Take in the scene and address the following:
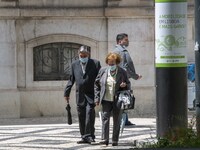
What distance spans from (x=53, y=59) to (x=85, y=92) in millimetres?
4688

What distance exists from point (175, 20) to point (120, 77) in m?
1.62

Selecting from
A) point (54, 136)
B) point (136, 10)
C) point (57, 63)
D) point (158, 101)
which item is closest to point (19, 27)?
point (57, 63)

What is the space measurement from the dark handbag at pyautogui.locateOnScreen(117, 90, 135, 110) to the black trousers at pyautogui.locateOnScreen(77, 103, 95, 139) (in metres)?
0.73

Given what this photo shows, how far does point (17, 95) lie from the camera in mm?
17047

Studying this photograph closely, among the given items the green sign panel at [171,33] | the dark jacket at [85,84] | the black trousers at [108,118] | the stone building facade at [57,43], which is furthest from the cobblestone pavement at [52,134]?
the green sign panel at [171,33]

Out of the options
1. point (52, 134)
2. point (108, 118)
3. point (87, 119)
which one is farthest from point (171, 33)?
point (52, 134)

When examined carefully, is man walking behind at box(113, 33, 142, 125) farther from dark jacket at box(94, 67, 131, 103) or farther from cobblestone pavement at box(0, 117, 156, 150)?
dark jacket at box(94, 67, 131, 103)

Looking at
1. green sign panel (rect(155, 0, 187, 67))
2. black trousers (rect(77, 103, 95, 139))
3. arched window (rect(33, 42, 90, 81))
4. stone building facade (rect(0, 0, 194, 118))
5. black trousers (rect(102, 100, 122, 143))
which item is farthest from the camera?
arched window (rect(33, 42, 90, 81))

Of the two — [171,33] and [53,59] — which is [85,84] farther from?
[53,59]

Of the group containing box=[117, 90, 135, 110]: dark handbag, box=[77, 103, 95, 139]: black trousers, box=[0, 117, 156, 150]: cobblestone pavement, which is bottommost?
box=[0, 117, 156, 150]: cobblestone pavement

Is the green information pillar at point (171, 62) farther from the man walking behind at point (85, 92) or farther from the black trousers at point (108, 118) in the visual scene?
the man walking behind at point (85, 92)

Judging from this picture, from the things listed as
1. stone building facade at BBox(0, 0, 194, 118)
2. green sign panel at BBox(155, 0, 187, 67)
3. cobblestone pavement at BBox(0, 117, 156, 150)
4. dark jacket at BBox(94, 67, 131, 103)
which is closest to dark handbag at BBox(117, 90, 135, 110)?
dark jacket at BBox(94, 67, 131, 103)

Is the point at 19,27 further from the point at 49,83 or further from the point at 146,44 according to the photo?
the point at 146,44

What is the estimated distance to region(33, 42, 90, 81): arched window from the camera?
57.3 ft
